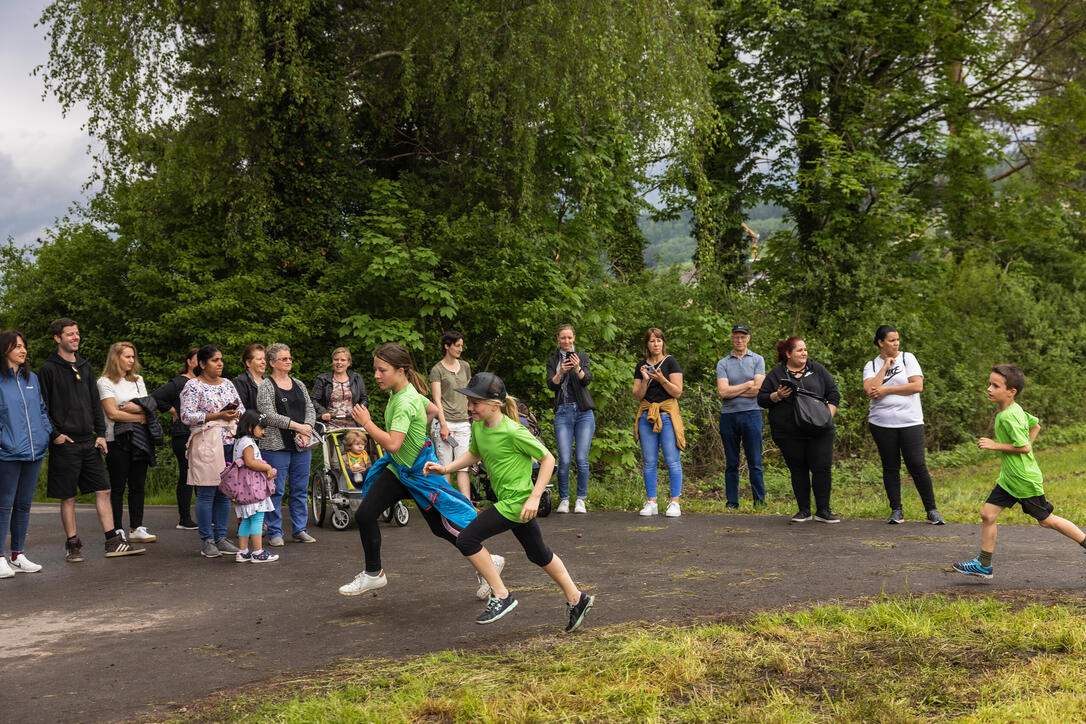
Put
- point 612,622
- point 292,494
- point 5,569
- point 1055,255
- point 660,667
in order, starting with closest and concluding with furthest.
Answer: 1. point 660,667
2. point 612,622
3. point 5,569
4. point 292,494
5. point 1055,255

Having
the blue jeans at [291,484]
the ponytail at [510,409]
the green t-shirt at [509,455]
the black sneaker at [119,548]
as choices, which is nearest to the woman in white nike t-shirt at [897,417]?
the ponytail at [510,409]

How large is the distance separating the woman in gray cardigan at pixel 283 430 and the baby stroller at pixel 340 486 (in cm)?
70

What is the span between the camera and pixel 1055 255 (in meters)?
29.9

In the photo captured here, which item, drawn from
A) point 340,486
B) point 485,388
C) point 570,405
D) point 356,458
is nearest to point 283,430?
point 356,458

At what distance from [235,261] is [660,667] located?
41.3ft

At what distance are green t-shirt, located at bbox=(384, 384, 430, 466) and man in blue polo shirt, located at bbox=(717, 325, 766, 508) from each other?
5295 mm

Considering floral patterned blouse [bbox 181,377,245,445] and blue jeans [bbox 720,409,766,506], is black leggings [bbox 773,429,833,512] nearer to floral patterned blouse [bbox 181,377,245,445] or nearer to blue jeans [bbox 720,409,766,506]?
blue jeans [bbox 720,409,766,506]

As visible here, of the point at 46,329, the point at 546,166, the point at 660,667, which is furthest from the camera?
the point at 46,329

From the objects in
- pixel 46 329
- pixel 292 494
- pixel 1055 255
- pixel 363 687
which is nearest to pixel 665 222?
pixel 1055 255

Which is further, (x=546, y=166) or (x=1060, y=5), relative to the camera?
(x=1060, y=5)

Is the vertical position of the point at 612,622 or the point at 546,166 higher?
the point at 546,166

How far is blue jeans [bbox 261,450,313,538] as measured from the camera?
9227 mm

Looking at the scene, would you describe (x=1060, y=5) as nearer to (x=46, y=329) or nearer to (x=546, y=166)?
(x=546, y=166)

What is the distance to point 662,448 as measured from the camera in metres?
10.7
